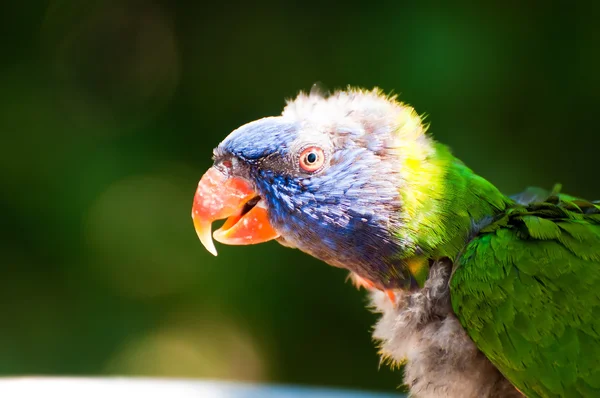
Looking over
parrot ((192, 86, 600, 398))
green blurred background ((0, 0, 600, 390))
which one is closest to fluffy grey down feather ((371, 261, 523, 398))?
parrot ((192, 86, 600, 398))

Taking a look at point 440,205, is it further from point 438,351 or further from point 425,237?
point 438,351

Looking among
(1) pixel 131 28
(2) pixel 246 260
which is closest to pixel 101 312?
(2) pixel 246 260

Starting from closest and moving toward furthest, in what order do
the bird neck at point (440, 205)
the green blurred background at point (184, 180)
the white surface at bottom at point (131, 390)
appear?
the bird neck at point (440, 205)
the white surface at bottom at point (131, 390)
the green blurred background at point (184, 180)

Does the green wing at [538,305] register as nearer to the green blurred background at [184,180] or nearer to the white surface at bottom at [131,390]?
the white surface at bottom at [131,390]

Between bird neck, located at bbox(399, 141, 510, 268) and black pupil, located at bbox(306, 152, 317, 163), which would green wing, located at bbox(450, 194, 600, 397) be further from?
black pupil, located at bbox(306, 152, 317, 163)

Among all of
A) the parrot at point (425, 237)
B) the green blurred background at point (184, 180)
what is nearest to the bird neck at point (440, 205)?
the parrot at point (425, 237)

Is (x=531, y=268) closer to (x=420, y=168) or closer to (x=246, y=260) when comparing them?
(x=420, y=168)
